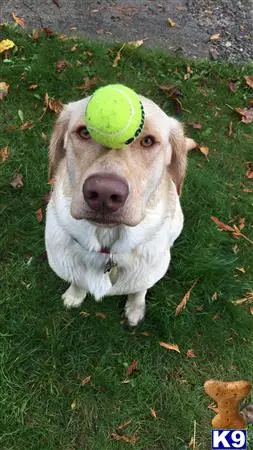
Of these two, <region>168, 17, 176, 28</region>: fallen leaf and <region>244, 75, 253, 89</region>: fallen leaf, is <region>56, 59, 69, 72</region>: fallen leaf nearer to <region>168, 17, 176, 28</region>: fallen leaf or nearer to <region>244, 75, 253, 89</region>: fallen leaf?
<region>168, 17, 176, 28</region>: fallen leaf

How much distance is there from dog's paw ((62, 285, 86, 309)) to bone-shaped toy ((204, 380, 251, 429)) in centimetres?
106

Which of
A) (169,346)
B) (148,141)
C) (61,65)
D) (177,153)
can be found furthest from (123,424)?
(61,65)

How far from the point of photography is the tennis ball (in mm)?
1937

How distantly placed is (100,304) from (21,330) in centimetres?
57

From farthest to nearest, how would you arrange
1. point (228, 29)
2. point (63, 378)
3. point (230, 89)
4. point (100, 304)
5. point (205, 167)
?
1. point (228, 29)
2. point (230, 89)
3. point (205, 167)
4. point (100, 304)
5. point (63, 378)

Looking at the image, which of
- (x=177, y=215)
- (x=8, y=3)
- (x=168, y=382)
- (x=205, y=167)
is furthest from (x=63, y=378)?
(x=8, y=3)

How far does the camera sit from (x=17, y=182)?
13.0ft

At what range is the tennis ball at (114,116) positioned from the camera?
1.94 meters

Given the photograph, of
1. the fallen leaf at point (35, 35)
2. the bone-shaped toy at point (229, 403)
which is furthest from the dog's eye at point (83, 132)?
the fallen leaf at point (35, 35)

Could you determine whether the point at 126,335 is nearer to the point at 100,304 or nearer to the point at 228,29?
the point at 100,304

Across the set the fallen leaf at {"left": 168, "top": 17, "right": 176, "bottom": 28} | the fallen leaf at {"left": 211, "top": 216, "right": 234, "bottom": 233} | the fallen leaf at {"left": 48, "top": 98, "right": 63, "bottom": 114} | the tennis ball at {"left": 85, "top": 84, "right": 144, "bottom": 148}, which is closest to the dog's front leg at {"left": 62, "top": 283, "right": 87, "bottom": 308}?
the fallen leaf at {"left": 211, "top": 216, "right": 234, "bottom": 233}

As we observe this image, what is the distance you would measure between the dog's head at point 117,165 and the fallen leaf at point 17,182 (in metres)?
1.17

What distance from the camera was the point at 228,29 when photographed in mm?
5238

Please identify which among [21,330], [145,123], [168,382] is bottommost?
[168,382]
